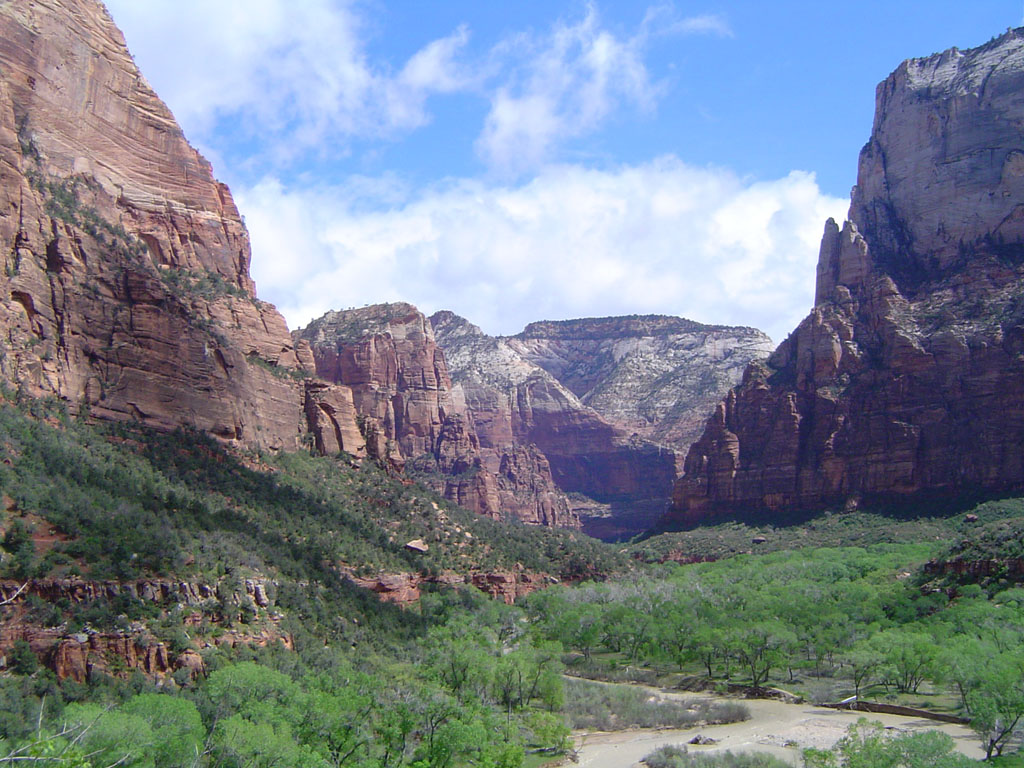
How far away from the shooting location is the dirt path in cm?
4825

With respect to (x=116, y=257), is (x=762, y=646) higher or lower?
lower

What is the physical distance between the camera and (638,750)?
50219mm

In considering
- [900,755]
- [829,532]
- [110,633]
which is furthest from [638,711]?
[829,532]

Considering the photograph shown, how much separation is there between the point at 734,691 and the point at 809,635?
34.6 ft

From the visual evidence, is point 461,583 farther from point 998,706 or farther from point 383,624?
point 998,706

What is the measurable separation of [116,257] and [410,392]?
9182cm

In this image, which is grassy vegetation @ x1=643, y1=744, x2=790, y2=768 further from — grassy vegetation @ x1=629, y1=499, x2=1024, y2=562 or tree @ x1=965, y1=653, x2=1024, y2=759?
grassy vegetation @ x1=629, y1=499, x2=1024, y2=562

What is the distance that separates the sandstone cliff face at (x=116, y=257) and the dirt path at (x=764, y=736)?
1374 inches

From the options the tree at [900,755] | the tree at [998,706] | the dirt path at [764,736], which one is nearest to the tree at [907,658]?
the dirt path at [764,736]

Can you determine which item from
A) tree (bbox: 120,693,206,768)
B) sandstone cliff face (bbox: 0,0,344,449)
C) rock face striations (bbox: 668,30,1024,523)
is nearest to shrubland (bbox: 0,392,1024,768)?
tree (bbox: 120,693,206,768)

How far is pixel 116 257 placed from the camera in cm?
6919

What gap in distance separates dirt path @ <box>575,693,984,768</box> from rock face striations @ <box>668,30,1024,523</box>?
66.2 meters

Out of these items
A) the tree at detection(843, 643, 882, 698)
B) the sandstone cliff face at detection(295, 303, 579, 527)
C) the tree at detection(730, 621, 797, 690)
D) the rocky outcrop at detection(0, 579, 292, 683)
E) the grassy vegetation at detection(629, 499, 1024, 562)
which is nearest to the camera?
the rocky outcrop at detection(0, 579, 292, 683)

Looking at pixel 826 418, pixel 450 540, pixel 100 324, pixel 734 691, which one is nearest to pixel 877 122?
pixel 826 418
